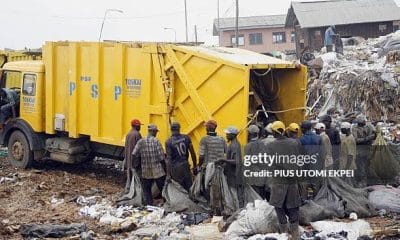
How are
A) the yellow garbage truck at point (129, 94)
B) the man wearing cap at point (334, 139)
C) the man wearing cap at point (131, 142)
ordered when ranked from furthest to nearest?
the man wearing cap at point (131, 142), the man wearing cap at point (334, 139), the yellow garbage truck at point (129, 94)

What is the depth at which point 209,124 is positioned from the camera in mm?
8469

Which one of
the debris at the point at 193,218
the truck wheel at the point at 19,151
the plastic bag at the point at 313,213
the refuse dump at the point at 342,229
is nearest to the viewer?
the refuse dump at the point at 342,229

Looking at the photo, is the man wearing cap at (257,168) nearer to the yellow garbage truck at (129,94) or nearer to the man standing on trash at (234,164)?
the man standing on trash at (234,164)

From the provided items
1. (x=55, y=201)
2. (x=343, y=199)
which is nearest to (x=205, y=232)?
(x=343, y=199)

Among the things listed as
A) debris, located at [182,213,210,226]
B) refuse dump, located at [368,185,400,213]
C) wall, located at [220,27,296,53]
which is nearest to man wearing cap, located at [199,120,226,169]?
debris, located at [182,213,210,226]

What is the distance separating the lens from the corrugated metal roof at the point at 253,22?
48737 mm

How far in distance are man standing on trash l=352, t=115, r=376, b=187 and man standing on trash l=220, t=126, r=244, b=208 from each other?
2252mm

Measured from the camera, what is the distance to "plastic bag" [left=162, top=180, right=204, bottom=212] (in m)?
8.42

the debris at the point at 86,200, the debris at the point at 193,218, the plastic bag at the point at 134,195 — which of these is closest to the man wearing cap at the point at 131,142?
the plastic bag at the point at 134,195

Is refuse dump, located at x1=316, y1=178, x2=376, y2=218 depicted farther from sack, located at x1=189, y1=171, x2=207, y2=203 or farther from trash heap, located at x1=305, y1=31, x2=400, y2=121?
trash heap, located at x1=305, y1=31, x2=400, y2=121

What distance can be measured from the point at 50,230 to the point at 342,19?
24.8 metres

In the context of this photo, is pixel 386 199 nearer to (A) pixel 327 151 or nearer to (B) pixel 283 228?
(A) pixel 327 151

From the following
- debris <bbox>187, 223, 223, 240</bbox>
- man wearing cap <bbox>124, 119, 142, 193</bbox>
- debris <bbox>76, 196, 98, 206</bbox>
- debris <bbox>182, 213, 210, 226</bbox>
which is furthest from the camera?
debris <bbox>76, 196, 98, 206</bbox>

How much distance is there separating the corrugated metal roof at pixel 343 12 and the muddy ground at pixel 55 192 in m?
18.8
